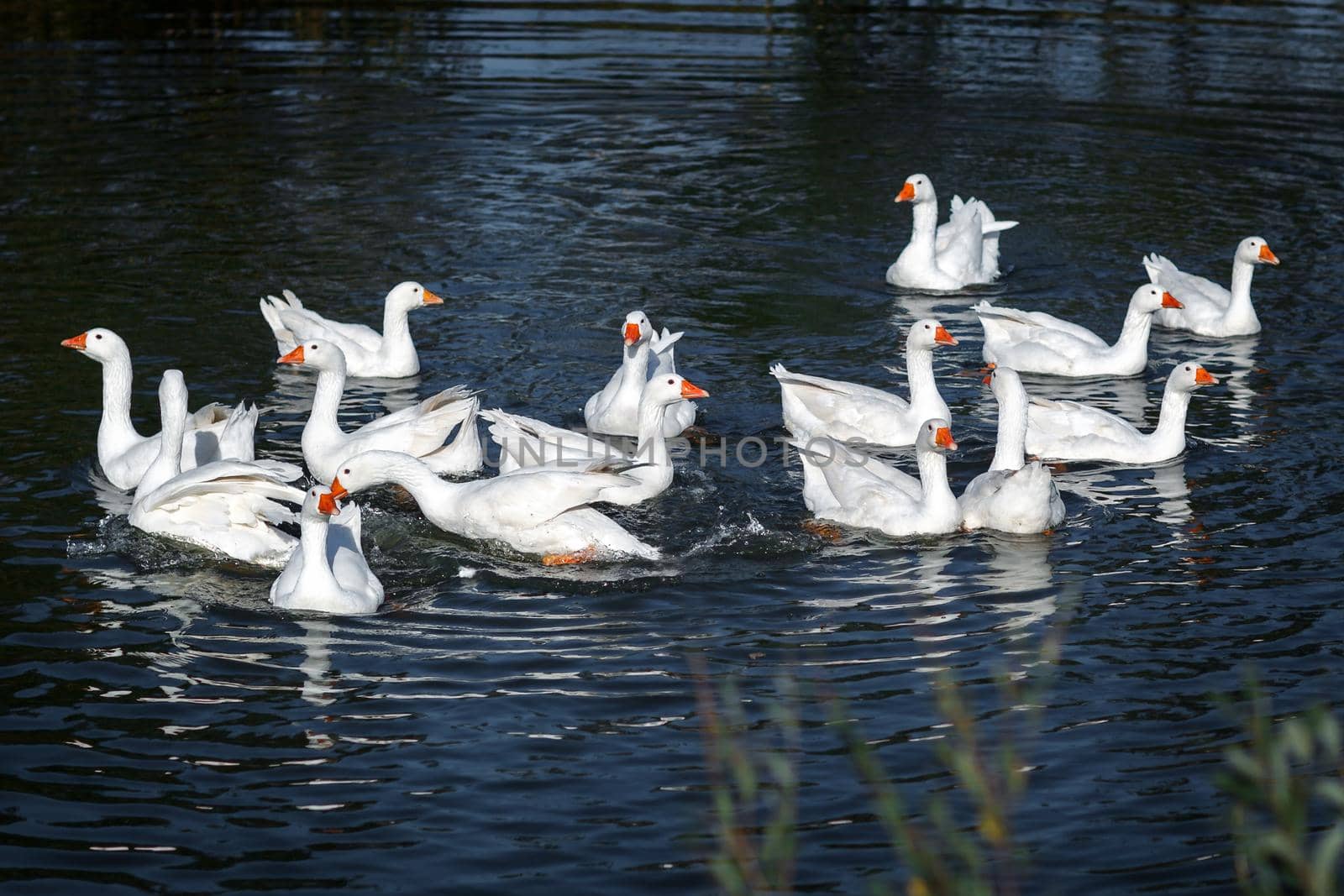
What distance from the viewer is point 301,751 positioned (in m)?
7.48

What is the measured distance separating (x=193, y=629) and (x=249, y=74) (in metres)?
19.4

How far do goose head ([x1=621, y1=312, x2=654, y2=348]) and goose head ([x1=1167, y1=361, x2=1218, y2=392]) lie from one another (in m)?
3.96

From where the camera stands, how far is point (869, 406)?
12125 millimetres

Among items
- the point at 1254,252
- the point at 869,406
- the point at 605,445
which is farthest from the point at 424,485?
the point at 1254,252

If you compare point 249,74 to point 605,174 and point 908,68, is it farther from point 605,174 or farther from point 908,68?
point 908,68

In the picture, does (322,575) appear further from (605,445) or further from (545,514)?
(605,445)

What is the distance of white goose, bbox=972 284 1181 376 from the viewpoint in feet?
45.3

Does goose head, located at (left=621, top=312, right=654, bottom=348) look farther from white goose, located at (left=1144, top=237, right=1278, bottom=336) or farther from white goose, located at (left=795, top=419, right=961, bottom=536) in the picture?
white goose, located at (left=1144, top=237, right=1278, bottom=336)

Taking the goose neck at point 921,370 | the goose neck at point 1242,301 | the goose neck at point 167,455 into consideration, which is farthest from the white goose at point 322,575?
the goose neck at point 1242,301

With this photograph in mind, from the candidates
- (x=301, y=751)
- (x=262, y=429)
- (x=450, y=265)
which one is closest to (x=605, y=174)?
(x=450, y=265)

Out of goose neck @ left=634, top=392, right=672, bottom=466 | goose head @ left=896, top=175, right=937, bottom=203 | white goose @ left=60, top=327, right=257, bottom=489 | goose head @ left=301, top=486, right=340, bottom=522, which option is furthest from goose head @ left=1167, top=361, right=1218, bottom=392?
white goose @ left=60, top=327, right=257, bottom=489

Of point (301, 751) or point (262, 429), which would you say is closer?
point (301, 751)

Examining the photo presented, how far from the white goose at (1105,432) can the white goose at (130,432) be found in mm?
5819

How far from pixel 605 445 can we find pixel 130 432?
11.4ft
